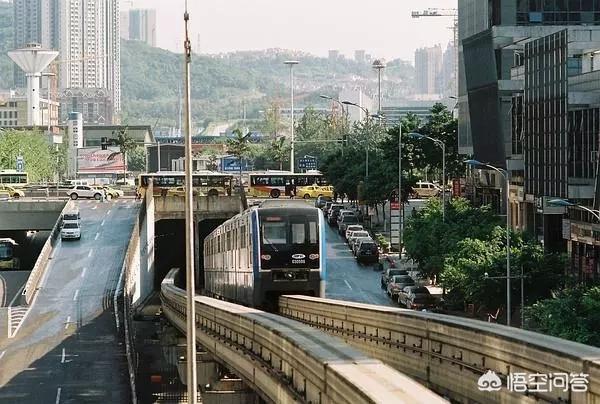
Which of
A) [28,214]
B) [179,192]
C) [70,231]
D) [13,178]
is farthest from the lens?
[13,178]

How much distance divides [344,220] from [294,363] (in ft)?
266

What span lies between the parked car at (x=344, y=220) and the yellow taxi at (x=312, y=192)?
23.2m

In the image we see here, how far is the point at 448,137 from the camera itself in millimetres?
117438

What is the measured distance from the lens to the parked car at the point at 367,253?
85875 mm

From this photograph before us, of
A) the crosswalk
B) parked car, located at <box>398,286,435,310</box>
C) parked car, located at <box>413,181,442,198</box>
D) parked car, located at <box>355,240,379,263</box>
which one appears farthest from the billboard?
parked car, located at <box>398,286,435,310</box>

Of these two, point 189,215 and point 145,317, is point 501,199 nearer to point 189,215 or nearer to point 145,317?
point 145,317

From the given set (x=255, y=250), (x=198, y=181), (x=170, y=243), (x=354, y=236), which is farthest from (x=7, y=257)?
(x=255, y=250)

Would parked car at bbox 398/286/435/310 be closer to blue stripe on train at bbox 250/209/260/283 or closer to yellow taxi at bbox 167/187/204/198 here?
blue stripe on train at bbox 250/209/260/283

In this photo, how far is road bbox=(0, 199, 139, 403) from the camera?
144 ft

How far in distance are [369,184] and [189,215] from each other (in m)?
86.6

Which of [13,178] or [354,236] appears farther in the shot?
[13,178]

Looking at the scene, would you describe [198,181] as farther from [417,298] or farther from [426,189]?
[417,298]

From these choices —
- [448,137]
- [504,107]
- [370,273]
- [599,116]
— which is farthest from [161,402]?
[448,137]

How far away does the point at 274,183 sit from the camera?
5034 inches
